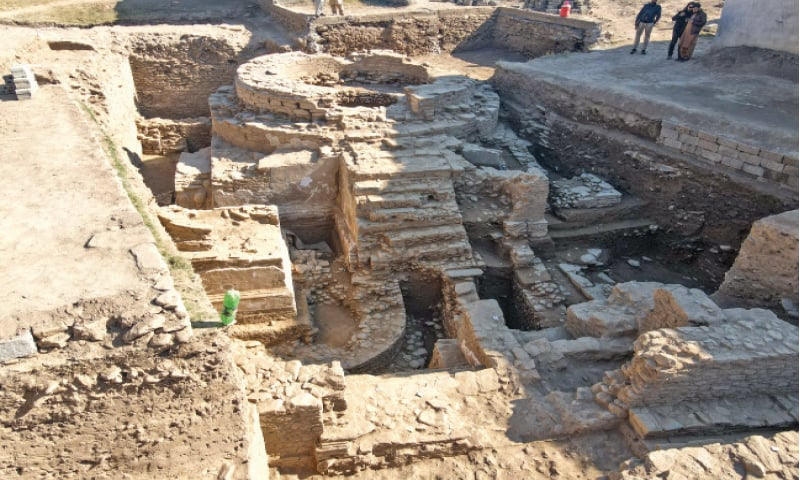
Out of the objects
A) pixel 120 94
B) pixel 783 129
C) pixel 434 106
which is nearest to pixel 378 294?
pixel 434 106

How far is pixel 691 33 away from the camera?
10.6 metres

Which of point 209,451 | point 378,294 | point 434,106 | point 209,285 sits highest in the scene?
point 434,106

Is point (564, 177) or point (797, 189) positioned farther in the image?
point (564, 177)

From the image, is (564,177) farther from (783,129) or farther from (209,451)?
(209,451)

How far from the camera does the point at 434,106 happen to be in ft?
29.3

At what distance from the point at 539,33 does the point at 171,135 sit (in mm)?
9263

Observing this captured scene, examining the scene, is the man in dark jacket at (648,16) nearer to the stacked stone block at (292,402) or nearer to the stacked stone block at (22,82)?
the stacked stone block at (292,402)

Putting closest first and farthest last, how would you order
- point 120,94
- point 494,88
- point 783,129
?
point 783,129
point 120,94
point 494,88

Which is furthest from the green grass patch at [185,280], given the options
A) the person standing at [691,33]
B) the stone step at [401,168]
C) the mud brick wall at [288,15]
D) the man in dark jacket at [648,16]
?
the man in dark jacket at [648,16]

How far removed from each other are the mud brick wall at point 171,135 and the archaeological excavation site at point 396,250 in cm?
4

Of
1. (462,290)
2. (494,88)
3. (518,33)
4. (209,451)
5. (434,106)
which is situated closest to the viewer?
(209,451)

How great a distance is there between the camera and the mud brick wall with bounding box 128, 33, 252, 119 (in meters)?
12.2

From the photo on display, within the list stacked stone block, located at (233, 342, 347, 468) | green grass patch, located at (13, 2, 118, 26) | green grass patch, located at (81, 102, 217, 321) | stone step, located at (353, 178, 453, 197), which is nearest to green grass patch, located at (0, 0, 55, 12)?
green grass patch, located at (13, 2, 118, 26)

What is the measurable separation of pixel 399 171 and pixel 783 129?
5.41m
